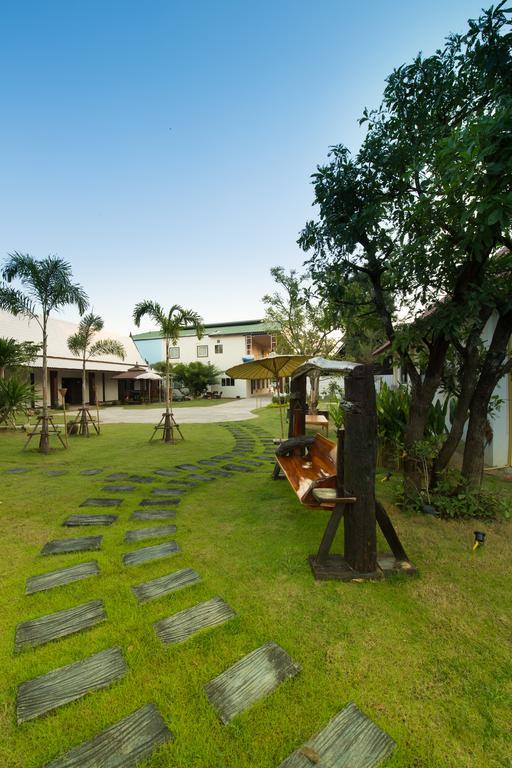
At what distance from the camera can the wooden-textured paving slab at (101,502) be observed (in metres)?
4.69

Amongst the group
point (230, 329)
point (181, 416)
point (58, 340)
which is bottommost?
point (181, 416)

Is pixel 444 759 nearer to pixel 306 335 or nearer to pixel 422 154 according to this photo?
pixel 422 154

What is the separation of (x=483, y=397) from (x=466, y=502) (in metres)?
1.36

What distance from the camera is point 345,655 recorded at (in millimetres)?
2039

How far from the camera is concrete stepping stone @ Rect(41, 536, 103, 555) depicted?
3375 mm

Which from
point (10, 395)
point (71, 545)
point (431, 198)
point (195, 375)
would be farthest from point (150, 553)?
point (195, 375)

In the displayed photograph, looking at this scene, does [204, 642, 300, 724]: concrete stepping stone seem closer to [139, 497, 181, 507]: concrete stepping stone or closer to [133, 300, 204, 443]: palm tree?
[139, 497, 181, 507]: concrete stepping stone

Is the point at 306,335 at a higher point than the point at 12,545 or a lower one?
higher

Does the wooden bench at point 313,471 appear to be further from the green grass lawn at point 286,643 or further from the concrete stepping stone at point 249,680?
the concrete stepping stone at point 249,680

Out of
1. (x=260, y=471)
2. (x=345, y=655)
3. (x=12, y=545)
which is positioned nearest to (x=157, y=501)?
(x=12, y=545)

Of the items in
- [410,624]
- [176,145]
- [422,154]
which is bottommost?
[410,624]

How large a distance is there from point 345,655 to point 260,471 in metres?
4.67

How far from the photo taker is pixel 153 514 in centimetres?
433

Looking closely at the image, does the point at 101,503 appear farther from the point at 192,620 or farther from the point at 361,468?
the point at 361,468
